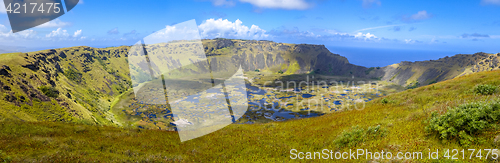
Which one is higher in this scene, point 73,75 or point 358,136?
point 73,75

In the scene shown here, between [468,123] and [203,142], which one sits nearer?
[468,123]

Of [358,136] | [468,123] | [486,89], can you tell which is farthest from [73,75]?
[486,89]

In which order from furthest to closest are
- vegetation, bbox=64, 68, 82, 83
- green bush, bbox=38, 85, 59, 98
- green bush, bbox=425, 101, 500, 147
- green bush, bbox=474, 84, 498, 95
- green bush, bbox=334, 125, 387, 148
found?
vegetation, bbox=64, 68, 82, 83
green bush, bbox=38, 85, 59, 98
green bush, bbox=474, 84, 498, 95
green bush, bbox=334, 125, 387, 148
green bush, bbox=425, 101, 500, 147

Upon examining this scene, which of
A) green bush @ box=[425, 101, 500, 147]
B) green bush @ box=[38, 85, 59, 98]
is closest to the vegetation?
green bush @ box=[38, 85, 59, 98]

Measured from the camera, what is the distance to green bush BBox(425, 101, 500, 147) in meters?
8.06

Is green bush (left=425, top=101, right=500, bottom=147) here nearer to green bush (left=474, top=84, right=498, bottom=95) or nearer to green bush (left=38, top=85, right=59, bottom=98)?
green bush (left=474, top=84, right=498, bottom=95)

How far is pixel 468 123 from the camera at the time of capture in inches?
327

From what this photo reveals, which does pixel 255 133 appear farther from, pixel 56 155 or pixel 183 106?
pixel 183 106

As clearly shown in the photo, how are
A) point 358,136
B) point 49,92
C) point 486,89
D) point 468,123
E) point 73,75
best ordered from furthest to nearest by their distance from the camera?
point 73,75, point 49,92, point 486,89, point 358,136, point 468,123

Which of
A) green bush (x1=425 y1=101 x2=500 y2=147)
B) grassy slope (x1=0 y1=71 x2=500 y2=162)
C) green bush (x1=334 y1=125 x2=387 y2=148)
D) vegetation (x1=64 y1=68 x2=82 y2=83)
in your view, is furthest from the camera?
vegetation (x1=64 y1=68 x2=82 y2=83)

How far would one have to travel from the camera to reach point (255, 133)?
18.0 m

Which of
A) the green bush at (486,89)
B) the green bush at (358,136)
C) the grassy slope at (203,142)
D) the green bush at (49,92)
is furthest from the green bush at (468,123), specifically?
the green bush at (49,92)

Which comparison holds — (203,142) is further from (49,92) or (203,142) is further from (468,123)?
(49,92)

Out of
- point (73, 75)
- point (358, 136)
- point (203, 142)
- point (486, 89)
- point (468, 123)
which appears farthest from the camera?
point (73, 75)
